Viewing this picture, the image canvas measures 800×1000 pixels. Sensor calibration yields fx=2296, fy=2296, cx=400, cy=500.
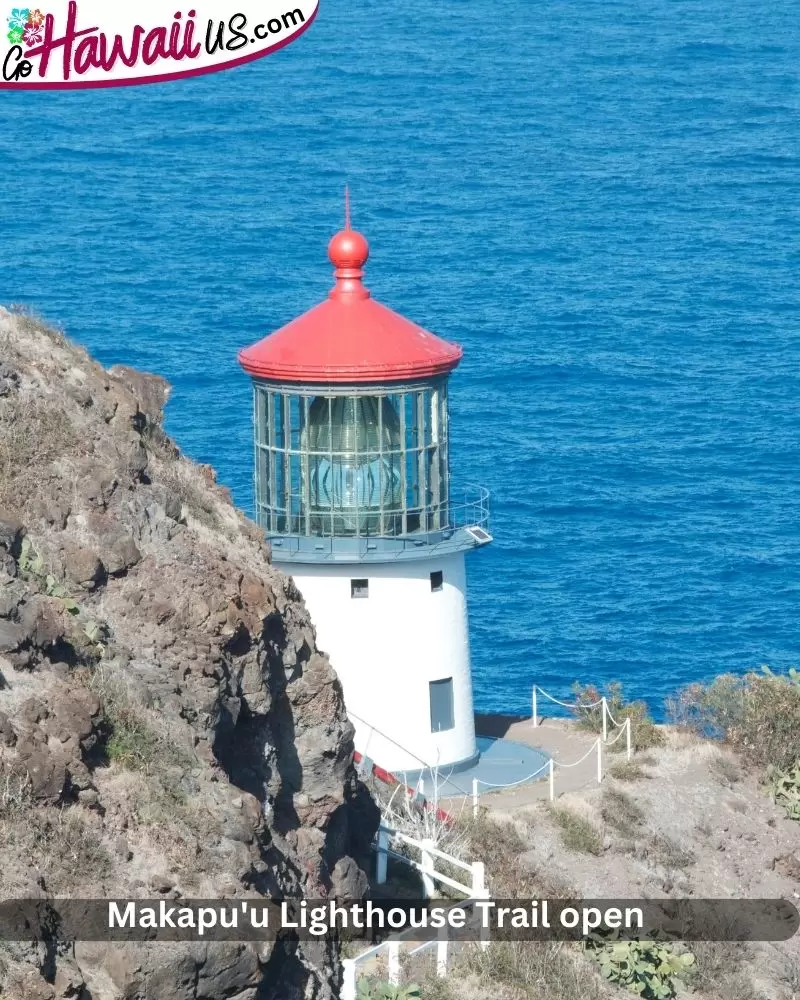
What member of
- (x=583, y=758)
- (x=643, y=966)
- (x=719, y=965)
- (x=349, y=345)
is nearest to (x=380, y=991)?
(x=643, y=966)

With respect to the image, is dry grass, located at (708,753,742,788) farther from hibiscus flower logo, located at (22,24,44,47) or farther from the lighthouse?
hibiscus flower logo, located at (22,24,44,47)

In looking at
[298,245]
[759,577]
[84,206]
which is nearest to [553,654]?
[759,577]

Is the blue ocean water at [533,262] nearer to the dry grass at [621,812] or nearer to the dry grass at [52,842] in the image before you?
the dry grass at [621,812]

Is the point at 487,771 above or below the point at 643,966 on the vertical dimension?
above

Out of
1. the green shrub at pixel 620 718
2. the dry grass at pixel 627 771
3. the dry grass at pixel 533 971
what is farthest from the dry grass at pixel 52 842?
the green shrub at pixel 620 718

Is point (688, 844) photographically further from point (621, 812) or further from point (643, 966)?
point (643, 966)

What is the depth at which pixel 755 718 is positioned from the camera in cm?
2809

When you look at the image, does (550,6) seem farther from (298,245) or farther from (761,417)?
(761,417)

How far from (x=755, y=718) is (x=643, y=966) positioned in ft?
20.0

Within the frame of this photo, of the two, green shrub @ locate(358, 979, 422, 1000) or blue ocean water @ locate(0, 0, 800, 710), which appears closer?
green shrub @ locate(358, 979, 422, 1000)

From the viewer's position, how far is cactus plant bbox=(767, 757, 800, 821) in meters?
27.3

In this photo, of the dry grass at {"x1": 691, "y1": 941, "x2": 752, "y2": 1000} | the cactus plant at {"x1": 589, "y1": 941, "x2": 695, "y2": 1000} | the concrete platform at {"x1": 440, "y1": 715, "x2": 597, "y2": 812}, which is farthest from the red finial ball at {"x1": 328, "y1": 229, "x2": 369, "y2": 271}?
the dry grass at {"x1": 691, "y1": 941, "x2": 752, "y2": 1000}

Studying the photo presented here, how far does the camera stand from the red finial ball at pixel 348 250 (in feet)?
87.3
